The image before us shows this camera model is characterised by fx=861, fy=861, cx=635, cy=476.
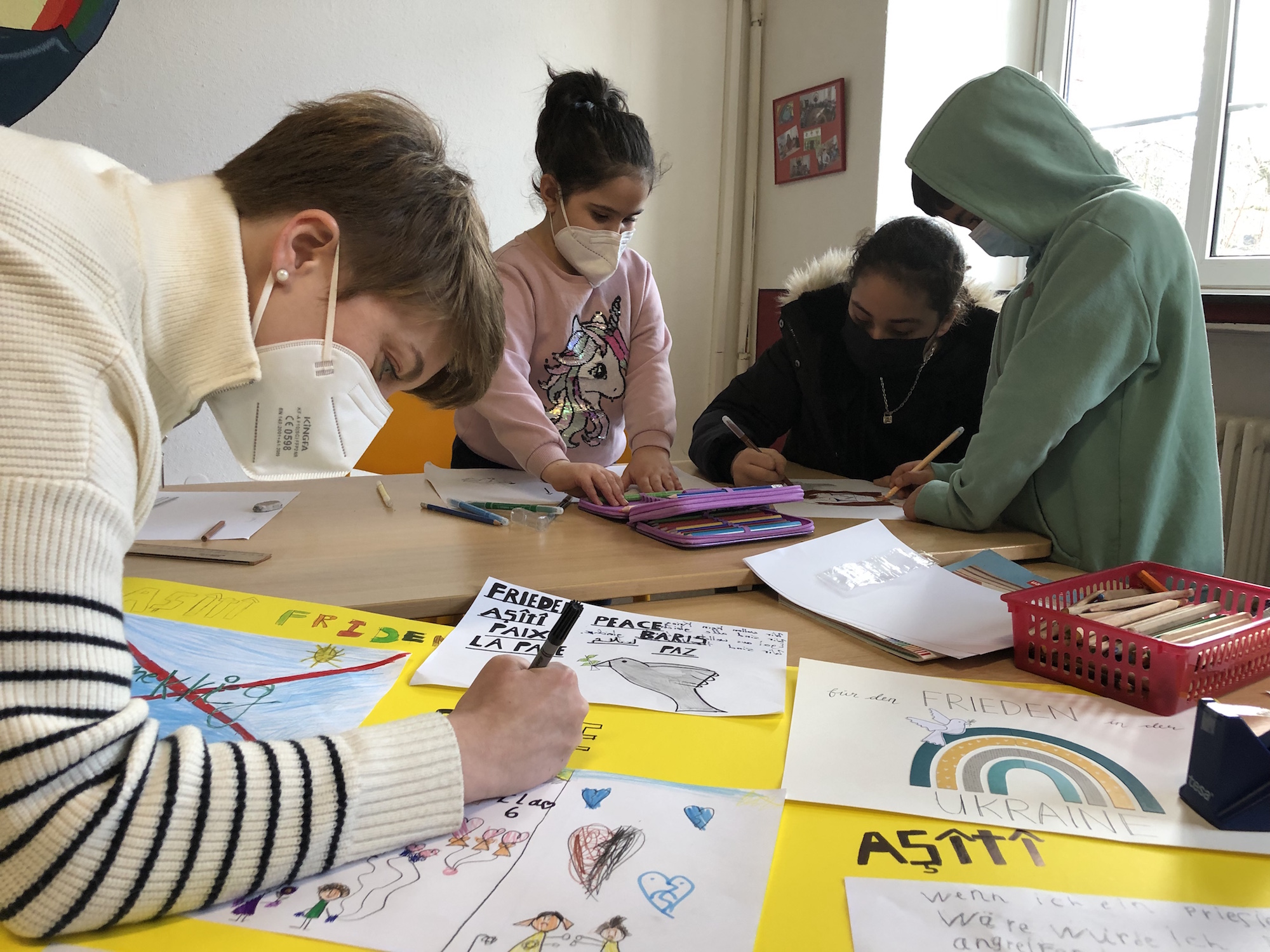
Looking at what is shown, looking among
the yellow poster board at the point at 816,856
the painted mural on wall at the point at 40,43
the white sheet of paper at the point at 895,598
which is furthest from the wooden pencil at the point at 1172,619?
the painted mural on wall at the point at 40,43

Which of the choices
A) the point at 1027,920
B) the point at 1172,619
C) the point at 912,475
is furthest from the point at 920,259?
the point at 1027,920

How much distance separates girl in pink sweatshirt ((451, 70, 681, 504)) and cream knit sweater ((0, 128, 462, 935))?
34.6 inches

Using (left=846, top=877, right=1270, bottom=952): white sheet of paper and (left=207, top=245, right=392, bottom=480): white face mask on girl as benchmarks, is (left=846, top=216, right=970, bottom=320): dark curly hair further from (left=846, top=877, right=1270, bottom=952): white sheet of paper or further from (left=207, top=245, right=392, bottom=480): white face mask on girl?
(left=846, top=877, right=1270, bottom=952): white sheet of paper

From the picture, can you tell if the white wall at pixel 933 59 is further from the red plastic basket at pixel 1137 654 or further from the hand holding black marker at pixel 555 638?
the hand holding black marker at pixel 555 638

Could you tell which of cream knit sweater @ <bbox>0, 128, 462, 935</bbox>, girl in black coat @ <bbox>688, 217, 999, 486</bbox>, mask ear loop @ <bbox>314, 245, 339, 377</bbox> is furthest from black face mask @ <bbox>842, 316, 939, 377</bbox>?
cream knit sweater @ <bbox>0, 128, 462, 935</bbox>

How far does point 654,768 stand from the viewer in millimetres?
585

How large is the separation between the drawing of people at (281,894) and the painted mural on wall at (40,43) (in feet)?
7.58

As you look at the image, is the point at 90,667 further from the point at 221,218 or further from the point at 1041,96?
the point at 1041,96

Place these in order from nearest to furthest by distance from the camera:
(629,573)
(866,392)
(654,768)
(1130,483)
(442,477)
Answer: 1. (654,768)
2. (629,573)
3. (1130,483)
4. (442,477)
5. (866,392)

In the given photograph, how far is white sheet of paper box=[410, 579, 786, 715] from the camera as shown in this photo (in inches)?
27.2

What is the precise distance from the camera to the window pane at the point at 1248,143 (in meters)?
2.03

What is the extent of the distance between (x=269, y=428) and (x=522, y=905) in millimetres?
441

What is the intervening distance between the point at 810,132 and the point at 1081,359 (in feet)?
6.41

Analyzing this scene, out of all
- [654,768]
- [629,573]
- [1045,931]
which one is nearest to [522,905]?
[654,768]
